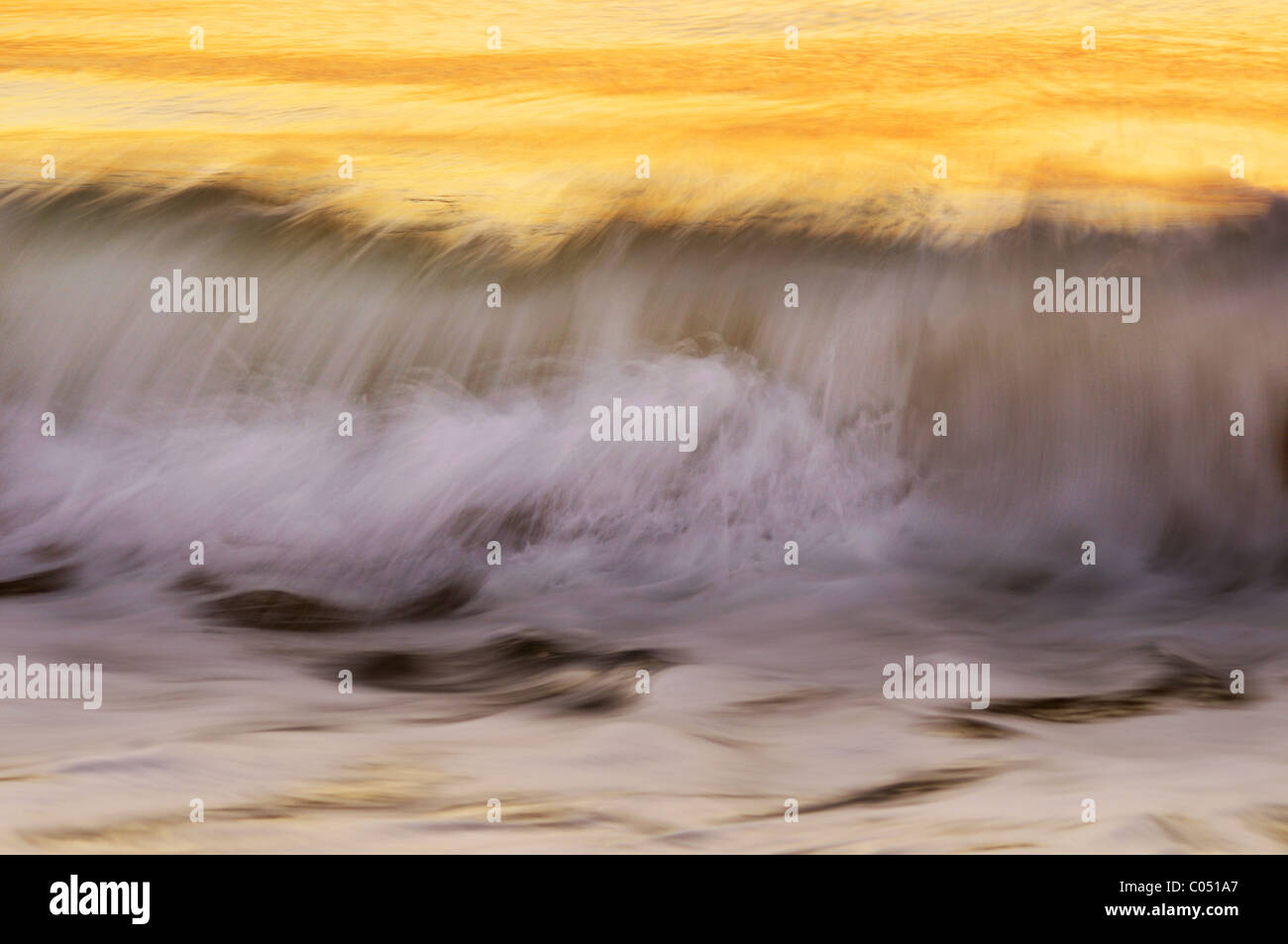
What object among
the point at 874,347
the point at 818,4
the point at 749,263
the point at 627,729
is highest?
the point at 818,4

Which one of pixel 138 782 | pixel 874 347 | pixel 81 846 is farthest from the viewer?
pixel 874 347

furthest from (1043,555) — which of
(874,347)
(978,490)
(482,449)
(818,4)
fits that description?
(818,4)

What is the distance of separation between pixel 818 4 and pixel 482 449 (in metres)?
1.52

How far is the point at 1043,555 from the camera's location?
3.22 m

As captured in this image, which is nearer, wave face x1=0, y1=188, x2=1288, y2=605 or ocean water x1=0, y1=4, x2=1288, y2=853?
ocean water x1=0, y1=4, x2=1288, y2=853

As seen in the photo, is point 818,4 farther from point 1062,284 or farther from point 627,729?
point 627,729

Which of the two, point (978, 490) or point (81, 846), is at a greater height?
point (978, 490)

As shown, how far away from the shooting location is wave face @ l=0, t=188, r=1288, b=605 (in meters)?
3.25

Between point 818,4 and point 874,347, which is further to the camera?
point 818,4

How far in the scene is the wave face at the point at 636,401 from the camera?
325 cm

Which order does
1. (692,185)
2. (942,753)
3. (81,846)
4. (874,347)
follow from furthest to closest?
(692,185)
(874,347)
(942,753)
(81,846)

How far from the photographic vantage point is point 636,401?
3375mm

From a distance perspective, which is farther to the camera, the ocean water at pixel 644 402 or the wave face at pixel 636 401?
the wave face at pixel 636 401

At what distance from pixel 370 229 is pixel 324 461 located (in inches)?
27.4
